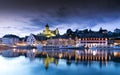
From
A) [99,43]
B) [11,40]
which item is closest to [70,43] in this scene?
[99,43]

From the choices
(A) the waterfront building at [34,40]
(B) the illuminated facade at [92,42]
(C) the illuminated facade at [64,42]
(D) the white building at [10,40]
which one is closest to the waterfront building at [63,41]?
(C) the illuminated facade at [64,42]

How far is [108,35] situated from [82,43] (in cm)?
255

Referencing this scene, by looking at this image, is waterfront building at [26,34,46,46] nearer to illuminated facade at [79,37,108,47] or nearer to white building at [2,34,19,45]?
white building at [2,34,19,45]

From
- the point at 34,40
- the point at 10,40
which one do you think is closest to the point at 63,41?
the point at 34,40

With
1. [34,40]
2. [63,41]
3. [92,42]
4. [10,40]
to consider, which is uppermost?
[10,40]

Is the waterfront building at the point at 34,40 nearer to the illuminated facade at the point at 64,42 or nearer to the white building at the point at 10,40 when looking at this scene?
the illuminated facade at the point at 64,42

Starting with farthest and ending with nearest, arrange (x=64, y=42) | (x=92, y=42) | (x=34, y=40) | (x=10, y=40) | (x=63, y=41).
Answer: (x=10, y=40) → (x=34, y=40) → (x=92, y=42) → (x=63, y=41) → (x=64, y=42)

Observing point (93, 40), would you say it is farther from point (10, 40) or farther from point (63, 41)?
point (10, 40)

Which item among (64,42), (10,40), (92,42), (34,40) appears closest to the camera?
(64,42)

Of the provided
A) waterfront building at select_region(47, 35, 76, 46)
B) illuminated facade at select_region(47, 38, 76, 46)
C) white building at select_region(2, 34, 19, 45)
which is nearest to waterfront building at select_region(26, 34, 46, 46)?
waterfront building at select_region(47, 35, 76, 46)

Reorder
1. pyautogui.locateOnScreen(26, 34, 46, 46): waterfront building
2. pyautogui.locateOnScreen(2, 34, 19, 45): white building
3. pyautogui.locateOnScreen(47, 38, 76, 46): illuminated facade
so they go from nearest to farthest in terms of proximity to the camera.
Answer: pyautogui.locateOnScreen(47, 38, 76, 46): illuminated facade
pyautogui.locateOnScreen(26, 34, 46, 46): waterfront building
pyautogui.locateOnScreen(2, 34, 19, 45): white building

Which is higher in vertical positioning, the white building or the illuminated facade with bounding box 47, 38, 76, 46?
the white building

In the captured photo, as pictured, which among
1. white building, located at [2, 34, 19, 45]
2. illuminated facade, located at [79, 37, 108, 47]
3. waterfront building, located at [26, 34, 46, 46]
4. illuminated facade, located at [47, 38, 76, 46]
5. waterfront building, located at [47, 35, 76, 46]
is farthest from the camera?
white building, located at [2, 34, 19, 45]

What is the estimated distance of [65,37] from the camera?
2666cm
